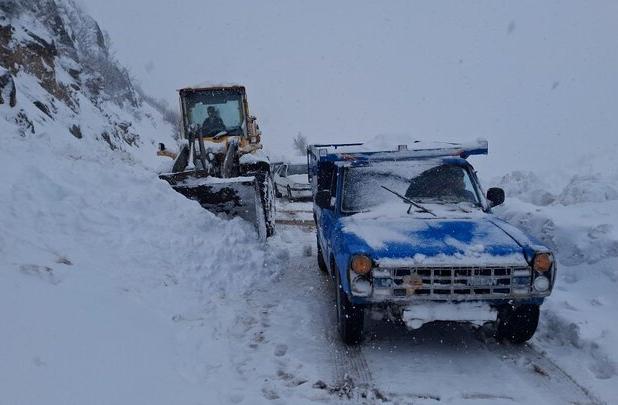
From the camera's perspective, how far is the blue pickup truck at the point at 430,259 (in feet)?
14.2

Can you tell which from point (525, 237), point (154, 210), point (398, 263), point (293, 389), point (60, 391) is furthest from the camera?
point (154, 210)

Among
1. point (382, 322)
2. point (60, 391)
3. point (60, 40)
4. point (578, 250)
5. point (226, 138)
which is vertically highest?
point (60, 40)

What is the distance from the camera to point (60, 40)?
27359mm

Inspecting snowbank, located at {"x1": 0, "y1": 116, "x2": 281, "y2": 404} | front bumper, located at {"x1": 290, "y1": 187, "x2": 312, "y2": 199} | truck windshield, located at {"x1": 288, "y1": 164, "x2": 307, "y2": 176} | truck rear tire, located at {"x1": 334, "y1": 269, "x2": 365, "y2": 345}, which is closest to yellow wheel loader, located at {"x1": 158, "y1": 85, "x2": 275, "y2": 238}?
snowbank, located at {"x1": 0, "y1": 116, "x2": 281, "y2": 404}

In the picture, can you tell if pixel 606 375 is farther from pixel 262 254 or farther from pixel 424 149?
pixel 262 254

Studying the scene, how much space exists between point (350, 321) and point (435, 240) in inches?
42.0

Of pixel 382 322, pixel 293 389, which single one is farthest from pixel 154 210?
pixel 293 389

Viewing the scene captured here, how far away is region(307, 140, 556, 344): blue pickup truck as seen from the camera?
434 centimetres

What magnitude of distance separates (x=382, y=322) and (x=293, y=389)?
1849mm

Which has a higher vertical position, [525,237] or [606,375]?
[525,237]

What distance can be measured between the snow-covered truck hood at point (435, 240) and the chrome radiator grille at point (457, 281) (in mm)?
72

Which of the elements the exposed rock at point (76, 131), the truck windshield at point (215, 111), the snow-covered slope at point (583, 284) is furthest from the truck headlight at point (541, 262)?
the exposed rock at point (76, 131)

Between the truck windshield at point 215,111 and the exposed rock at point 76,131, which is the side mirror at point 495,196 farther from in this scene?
the exposed rock at point 76,131

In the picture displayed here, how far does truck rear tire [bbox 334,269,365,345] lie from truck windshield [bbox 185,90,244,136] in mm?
7128
